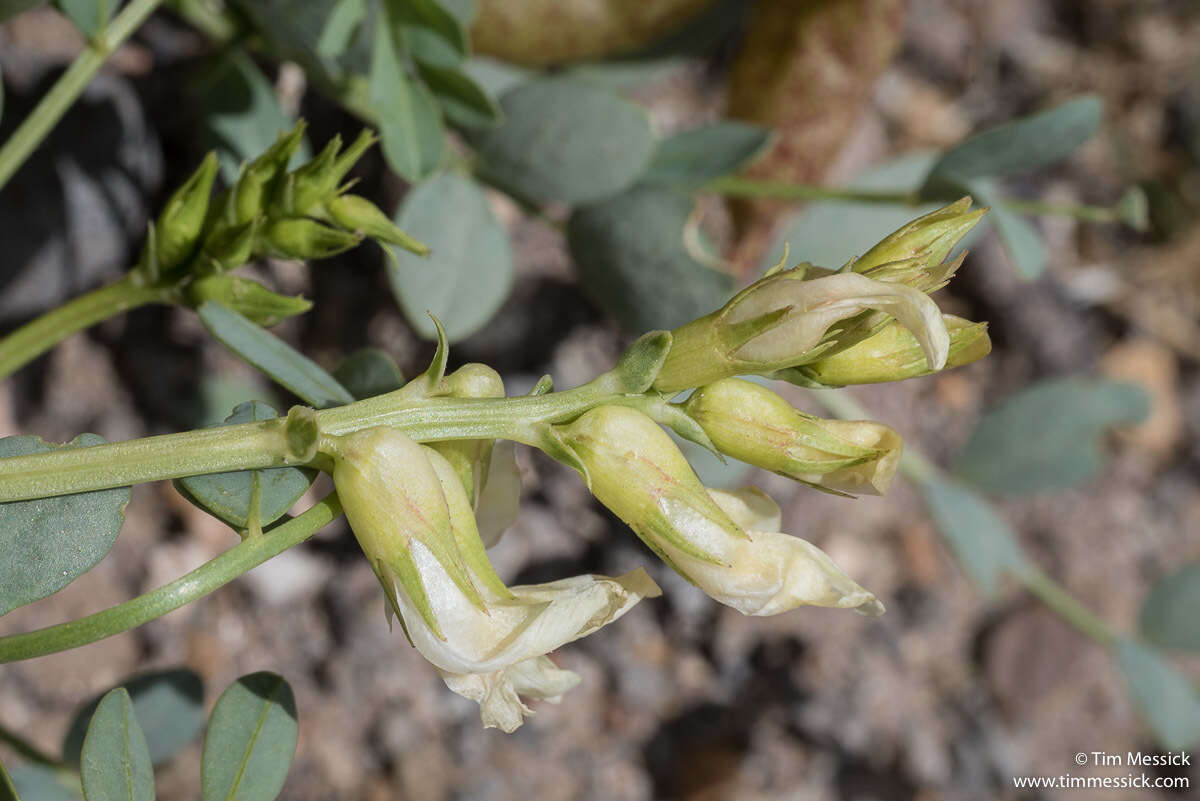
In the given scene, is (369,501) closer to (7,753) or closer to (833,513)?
(7,753)

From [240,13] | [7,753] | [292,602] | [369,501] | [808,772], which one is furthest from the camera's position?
[808,772]

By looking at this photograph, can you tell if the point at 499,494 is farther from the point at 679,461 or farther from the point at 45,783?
the point at 45,783

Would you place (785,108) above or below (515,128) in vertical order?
below

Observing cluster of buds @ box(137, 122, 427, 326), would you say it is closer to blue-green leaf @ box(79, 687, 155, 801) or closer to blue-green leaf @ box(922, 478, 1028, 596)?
blue-green leaf @ box(79, 687, 155, 801)

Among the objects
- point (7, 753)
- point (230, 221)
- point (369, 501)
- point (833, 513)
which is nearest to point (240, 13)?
point (230, 221)

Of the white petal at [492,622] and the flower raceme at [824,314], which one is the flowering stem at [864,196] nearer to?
the flower raceme at [824,314]

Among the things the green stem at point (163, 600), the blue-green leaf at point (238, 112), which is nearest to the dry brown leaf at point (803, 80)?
the blue-green leaf at point (238, 112)

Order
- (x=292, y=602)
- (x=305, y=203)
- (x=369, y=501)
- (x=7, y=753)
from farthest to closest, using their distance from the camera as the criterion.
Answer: (x=292, y=602) < (x=7, y=753) < (x=305, y=203) < (x=369, y=501)
